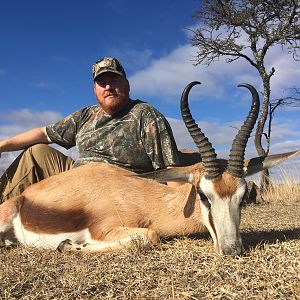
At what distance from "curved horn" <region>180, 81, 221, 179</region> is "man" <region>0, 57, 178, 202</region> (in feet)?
3.62

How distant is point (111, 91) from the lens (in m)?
6.37

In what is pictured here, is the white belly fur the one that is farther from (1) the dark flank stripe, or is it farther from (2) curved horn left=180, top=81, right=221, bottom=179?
(2) curved horn left=180, top=81, right=221, bottom=179

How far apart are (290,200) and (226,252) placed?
9.69 meters

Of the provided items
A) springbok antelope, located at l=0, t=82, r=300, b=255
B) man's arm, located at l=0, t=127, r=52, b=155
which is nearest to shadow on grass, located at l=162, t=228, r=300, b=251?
springbok antelope, located at l=0, t=82, r=300, b=255

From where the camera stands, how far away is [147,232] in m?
4.44

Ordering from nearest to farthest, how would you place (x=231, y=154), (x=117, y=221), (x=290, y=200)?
(x=231, y=154)
(x=117, y=221)
(x=290, y=200)

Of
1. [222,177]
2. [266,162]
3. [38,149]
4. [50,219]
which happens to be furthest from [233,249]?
[38,149]

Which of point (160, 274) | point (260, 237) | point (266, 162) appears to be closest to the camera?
point (160, 274)

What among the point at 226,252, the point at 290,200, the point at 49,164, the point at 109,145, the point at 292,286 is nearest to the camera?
the point at 292,286

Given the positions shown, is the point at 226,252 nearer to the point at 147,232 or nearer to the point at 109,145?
the point at 147,232

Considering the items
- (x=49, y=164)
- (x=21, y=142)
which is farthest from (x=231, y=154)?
(x=21, y=142)

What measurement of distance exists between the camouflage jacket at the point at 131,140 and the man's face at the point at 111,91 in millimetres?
107

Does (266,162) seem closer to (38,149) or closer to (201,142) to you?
(201,142)

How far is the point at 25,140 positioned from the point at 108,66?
185 centimetres
